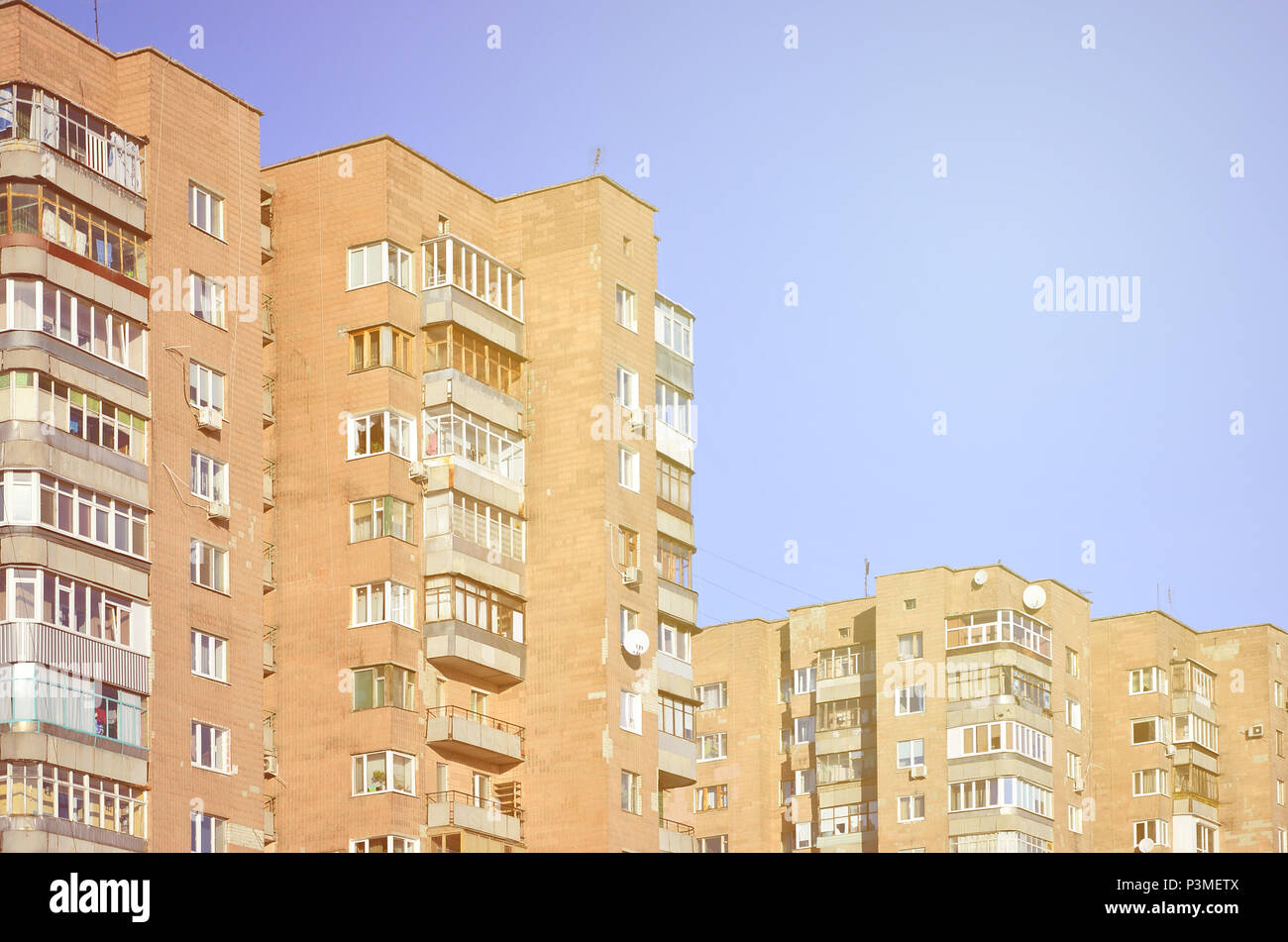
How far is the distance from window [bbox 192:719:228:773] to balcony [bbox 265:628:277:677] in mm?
6001

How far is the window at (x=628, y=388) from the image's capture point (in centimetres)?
6881

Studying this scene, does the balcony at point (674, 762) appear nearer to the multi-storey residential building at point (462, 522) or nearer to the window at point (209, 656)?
the multi-storey residential building at point (462, 522)

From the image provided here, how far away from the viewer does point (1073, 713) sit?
9325cm

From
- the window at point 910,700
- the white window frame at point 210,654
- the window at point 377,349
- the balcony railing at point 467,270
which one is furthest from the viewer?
the window at point 910,700

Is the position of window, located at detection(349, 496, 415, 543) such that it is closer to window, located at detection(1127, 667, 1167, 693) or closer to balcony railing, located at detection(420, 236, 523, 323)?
balcony railing, located at detection(420, 236, 523, 323)

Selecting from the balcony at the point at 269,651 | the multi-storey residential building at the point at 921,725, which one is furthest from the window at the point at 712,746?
the balcony at the point at 269,651

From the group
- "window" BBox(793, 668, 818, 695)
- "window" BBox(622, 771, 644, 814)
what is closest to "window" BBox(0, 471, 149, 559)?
"window" BBox(622, 771, 644, 814)

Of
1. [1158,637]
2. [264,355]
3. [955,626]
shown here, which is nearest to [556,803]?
[264,355]

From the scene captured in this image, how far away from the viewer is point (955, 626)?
89.7 meters

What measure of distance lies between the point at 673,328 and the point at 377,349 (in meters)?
13.7

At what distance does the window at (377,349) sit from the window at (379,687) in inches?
359

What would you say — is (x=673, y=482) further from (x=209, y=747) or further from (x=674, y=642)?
(x=209, y=747)

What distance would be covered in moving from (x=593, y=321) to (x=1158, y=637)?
4174 centimetres
